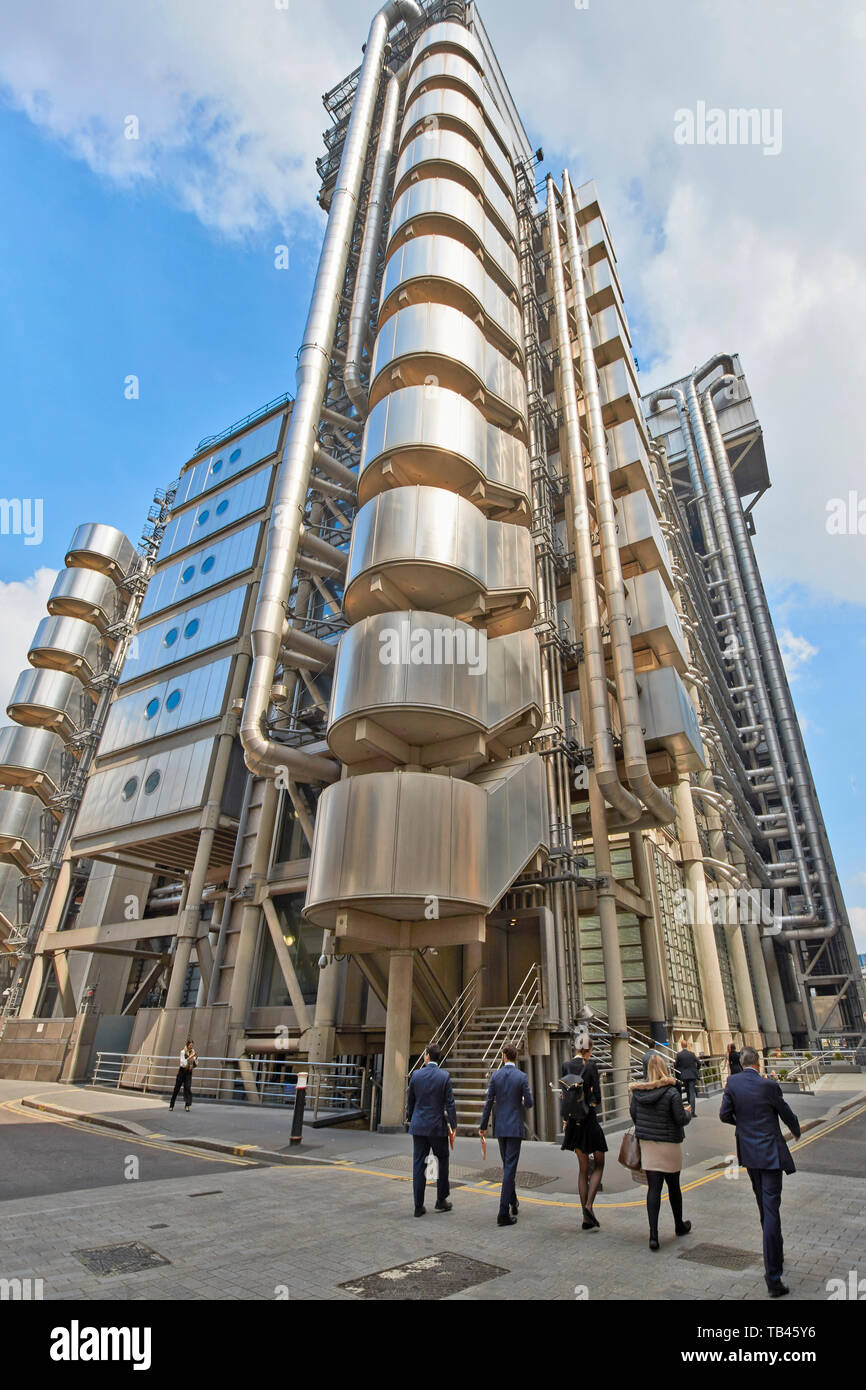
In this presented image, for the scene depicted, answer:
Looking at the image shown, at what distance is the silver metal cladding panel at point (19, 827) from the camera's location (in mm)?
40125

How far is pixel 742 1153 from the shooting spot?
18.0 ft

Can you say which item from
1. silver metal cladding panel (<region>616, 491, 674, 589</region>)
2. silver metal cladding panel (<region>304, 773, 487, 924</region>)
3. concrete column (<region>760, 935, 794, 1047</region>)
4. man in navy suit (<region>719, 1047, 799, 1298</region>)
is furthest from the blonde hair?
concrete column (<region>760, 935, 794, 1047</region>)

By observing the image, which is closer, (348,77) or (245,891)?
(245,891)

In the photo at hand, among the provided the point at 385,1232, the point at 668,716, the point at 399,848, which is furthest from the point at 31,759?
the point at 385,1232

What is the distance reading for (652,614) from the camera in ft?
83.5

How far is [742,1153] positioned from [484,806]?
434 inches

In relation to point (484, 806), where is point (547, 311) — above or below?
above

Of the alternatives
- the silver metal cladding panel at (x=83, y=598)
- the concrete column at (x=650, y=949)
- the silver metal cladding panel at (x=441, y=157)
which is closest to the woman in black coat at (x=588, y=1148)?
the concrete column at (x=650, y=949)

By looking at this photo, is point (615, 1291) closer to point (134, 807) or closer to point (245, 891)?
point (245, 891)

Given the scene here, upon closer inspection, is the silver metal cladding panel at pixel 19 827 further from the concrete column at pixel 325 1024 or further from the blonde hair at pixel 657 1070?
the blonde hair at pixel 657 1070

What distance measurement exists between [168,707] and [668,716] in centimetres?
2220

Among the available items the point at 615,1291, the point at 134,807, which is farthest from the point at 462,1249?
the point at 134,807
